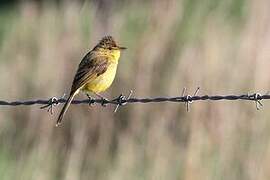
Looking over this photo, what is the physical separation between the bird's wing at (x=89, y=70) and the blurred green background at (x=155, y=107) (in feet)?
4.59

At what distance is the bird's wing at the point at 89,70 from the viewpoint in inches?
312

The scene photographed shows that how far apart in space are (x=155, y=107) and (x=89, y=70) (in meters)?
1.86

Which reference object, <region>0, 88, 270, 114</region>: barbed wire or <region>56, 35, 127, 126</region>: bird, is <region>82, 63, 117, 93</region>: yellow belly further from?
<region>0, 88, 270, 114</region>: barbed wire

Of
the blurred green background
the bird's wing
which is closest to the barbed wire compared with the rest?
the bird's wing

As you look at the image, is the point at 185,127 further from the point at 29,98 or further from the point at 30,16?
the point at 30,16

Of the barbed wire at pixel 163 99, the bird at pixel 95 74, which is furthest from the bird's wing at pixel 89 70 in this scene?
the barbed wire at pixel 163 99

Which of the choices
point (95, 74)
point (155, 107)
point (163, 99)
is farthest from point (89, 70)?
point (155, 107)

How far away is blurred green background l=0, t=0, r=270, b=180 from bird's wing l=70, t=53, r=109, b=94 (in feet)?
4.59

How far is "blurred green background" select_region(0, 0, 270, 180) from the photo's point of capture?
29.8 feet

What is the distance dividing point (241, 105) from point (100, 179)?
4.80ft

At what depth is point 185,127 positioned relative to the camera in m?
9.39

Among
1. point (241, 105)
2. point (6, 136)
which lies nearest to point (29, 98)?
point (6, 136)

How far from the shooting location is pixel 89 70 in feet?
26.3

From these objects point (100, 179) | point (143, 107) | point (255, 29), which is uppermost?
point (255, 29)
